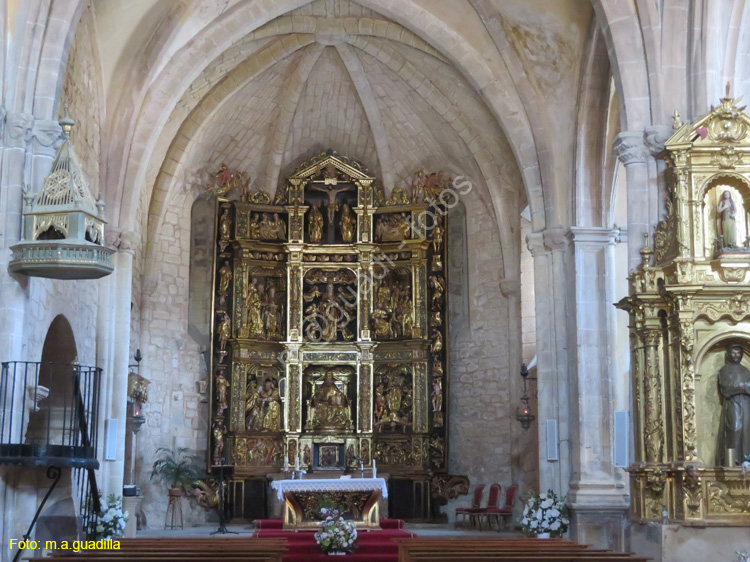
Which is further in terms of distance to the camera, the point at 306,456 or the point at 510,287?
the point at 306,456

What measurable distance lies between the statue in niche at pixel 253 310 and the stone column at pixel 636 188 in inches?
400

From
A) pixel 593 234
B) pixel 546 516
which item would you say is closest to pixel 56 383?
pixel 546 516

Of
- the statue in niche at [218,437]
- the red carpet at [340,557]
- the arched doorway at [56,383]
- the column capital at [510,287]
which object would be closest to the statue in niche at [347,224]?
the column capital at [510,287]

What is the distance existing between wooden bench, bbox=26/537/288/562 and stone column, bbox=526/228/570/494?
20.8ft

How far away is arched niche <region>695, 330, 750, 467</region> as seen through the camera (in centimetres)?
1135

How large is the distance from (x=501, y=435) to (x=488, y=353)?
5.23 ft

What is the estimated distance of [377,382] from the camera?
21.0 m

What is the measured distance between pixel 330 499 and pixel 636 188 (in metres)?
6.91

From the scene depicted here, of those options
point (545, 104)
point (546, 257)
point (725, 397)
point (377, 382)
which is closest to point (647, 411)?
point (725, 397)

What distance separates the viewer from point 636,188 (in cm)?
1229

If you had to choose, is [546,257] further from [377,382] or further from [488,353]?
[377,382]

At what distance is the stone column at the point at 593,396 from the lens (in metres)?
15.0

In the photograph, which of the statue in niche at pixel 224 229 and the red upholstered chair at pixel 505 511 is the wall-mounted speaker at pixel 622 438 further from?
the statue in niche at pixel 224 229

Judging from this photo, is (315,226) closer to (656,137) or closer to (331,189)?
(331,189)
